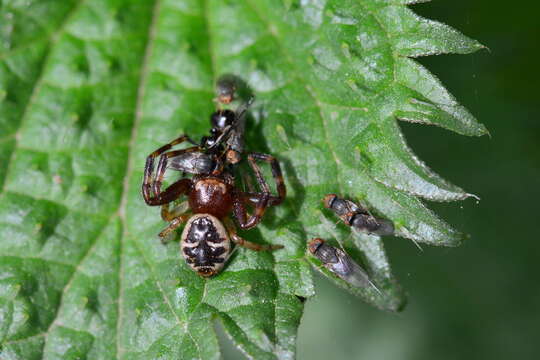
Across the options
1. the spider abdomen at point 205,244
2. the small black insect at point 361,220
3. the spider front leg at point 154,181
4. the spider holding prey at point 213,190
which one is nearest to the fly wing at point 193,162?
the spider holding prey at point 213,190

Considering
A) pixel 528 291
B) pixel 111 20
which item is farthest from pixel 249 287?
pixel 528 291

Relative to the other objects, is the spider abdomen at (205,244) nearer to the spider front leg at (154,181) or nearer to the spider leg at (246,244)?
the spider leg at (246,244)

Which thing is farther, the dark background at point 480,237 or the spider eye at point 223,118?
the dark background at point 480,237

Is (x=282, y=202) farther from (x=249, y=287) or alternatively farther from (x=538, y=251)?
(x=538, y=251)

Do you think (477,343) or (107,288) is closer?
(107,288)

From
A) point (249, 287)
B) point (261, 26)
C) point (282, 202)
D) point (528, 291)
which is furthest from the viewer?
Result: point (528, 291)

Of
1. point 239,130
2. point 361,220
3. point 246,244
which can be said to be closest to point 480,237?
point 361,220
